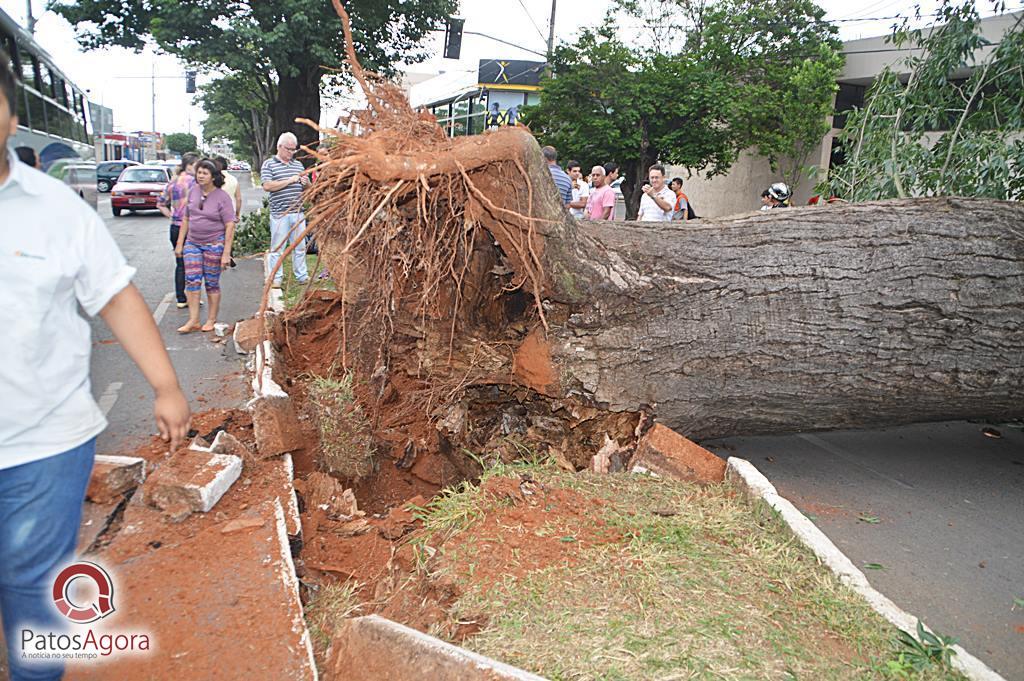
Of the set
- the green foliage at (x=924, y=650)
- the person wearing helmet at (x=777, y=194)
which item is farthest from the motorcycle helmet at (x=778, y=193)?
the green foliage at (x=924, y=650)

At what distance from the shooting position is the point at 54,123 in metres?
9.62

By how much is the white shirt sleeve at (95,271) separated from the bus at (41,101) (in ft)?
17.9

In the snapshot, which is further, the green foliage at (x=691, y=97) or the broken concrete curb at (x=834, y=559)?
the green foliage at (x=691, y=97)

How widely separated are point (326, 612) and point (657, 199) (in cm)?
620

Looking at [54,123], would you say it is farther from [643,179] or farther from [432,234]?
[643,179]

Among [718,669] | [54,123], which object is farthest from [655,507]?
[54,123]

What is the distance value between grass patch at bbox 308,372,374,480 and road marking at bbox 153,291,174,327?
12.9 feet

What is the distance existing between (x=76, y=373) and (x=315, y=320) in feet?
13.4

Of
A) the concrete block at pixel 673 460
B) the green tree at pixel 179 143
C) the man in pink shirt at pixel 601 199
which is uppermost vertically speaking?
the green tree at pixel 179 143

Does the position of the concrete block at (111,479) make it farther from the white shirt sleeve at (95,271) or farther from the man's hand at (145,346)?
the white shirt sleeve at (95,271)

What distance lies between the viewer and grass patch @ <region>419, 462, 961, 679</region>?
8.16 feet

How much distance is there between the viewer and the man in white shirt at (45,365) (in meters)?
1.91

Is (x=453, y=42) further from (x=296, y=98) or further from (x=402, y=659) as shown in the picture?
(x=402, y=659)

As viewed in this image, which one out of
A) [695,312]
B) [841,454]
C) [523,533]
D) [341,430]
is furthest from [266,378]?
[841,454]
